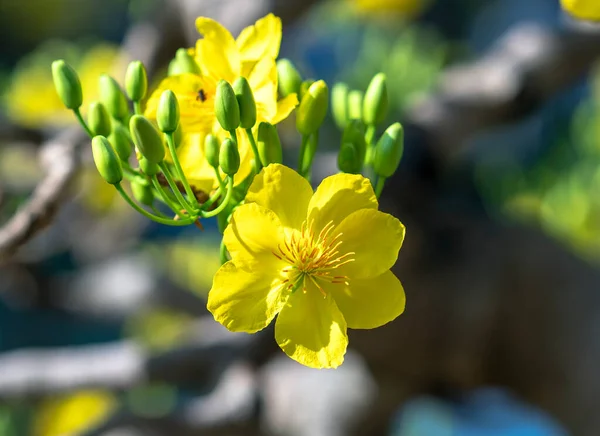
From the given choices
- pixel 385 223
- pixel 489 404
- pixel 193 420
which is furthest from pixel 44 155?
pixel 489 404

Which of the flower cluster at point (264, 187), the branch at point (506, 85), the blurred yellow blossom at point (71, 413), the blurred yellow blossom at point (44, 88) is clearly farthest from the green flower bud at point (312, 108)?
the blurred yellow blossom at point (71, 413)

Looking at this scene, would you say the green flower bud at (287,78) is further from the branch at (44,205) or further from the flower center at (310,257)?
the branch at (44,205)

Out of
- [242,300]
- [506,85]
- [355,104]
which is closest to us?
[242,300]

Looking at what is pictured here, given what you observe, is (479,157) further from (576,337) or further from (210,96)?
(210,96)

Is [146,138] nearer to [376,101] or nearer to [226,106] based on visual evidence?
[226,106]

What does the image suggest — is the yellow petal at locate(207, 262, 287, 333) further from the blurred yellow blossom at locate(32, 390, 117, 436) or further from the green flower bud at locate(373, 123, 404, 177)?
the blurred yellow blossom at locate(32, 390, 117, 436)

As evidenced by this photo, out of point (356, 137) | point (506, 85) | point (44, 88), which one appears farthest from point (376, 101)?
point (44, 88)
